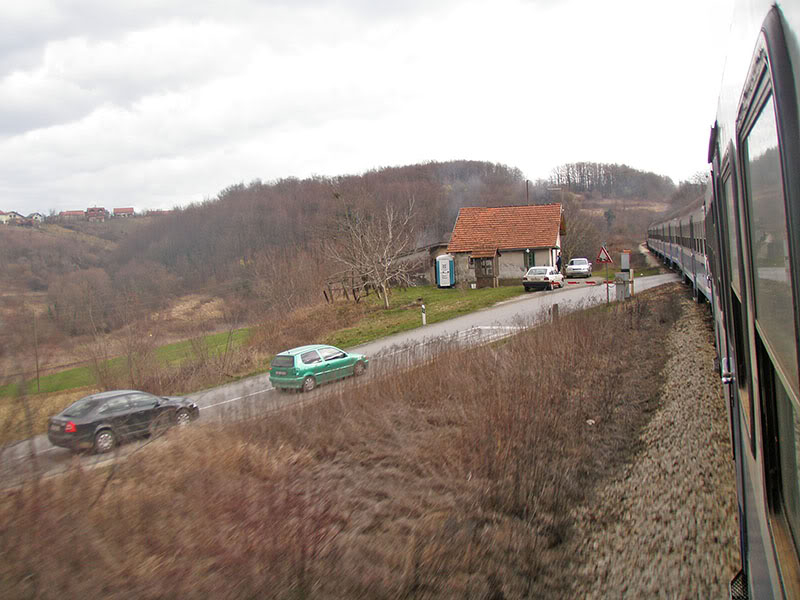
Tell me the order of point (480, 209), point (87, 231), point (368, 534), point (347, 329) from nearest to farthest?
point (368, 534) → point (87, 231) → point (347, 329) → point (480, 209)

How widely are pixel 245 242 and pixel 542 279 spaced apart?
2494 centimetres

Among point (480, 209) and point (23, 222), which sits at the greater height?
point (480, 209)

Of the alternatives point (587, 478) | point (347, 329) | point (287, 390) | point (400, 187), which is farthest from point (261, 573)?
point (400, 187)

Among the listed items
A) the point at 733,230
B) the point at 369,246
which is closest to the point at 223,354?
the point at 369,246

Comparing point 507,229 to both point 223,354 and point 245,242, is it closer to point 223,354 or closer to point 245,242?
point 245,242

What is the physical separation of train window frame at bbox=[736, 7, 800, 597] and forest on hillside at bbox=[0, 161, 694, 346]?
5.15m

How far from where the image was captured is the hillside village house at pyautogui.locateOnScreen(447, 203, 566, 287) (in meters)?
43.0

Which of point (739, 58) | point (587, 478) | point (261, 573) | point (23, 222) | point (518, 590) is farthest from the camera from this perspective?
point (23, 222)

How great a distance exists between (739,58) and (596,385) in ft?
31.4

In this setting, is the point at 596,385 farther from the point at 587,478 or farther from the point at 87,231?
the point at 87,231

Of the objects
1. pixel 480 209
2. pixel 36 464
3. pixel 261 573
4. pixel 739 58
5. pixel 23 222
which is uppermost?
pixel 480 209

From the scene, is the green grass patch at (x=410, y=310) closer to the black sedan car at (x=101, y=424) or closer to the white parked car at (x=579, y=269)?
the white parked car at (x=579, y=269)

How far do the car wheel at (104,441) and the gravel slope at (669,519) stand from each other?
4584mm

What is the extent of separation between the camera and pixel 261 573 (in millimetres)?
4977
